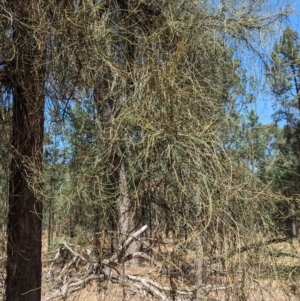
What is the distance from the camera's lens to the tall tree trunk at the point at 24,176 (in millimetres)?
2371

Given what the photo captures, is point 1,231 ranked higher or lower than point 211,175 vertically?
lower

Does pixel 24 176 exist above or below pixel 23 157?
below

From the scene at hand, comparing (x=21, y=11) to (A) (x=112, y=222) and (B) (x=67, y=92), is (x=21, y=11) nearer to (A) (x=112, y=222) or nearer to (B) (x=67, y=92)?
(B) (x=67, y=92)

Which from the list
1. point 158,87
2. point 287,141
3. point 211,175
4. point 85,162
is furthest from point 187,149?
point 287,141

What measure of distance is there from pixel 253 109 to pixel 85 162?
121 cm

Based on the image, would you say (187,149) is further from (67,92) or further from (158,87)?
(67,92)

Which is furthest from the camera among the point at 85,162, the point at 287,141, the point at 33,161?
the point at 287,141

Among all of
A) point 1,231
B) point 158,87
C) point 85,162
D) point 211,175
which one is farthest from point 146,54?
point 1,231

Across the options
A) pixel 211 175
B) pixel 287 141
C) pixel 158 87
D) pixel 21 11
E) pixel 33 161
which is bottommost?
Result: pixel 211 175

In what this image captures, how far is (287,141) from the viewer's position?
49.4 ft

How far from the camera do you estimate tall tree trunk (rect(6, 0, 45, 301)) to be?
2371 mm

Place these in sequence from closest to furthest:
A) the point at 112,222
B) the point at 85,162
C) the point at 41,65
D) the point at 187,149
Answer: the point at 187,149, the point at 85,162, the point at 112,222, the point at 41,65

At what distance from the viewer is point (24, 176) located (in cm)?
233

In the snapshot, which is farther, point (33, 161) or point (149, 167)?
point (33, 161)
